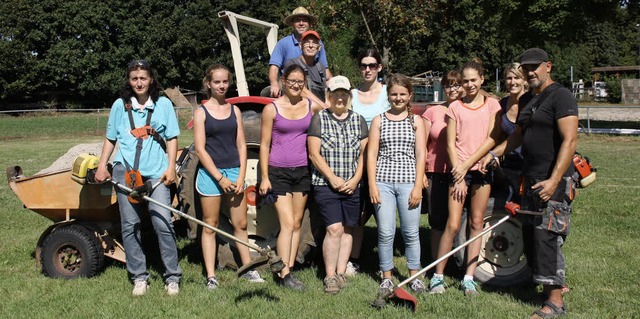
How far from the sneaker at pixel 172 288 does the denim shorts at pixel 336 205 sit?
4.22 ft

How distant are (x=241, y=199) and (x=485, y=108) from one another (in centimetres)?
206

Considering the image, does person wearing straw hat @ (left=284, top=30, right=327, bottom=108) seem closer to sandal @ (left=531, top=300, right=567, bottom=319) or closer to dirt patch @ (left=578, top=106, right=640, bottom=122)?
sandal @ (left=531, top=300, right=567, bottom=319)

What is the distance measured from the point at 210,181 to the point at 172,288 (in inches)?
35.6

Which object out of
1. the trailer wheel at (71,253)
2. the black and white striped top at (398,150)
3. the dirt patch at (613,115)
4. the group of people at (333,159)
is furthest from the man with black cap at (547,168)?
the dirt patch at (613,115)

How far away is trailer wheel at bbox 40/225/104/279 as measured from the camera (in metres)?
5.14

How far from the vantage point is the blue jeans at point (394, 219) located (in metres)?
4.65

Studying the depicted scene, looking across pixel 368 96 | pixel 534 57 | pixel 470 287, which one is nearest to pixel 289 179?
pixel 368 96

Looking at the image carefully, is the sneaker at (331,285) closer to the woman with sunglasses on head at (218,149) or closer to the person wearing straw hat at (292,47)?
the woman with sunglasses on head at (218,149)

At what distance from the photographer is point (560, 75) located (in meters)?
57.0

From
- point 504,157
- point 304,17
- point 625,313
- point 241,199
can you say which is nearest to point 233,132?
point 241,199

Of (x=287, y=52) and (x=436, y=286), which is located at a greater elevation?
(x=287, y=52)

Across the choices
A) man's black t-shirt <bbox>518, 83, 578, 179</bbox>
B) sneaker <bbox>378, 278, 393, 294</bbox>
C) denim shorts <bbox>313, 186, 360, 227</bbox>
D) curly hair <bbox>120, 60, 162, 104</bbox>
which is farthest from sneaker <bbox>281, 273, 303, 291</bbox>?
man's black t-shirt <bbox>518, 83, 578, 179</bbox>

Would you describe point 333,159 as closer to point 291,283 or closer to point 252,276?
point 291,283

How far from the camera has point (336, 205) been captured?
15.5 feet
